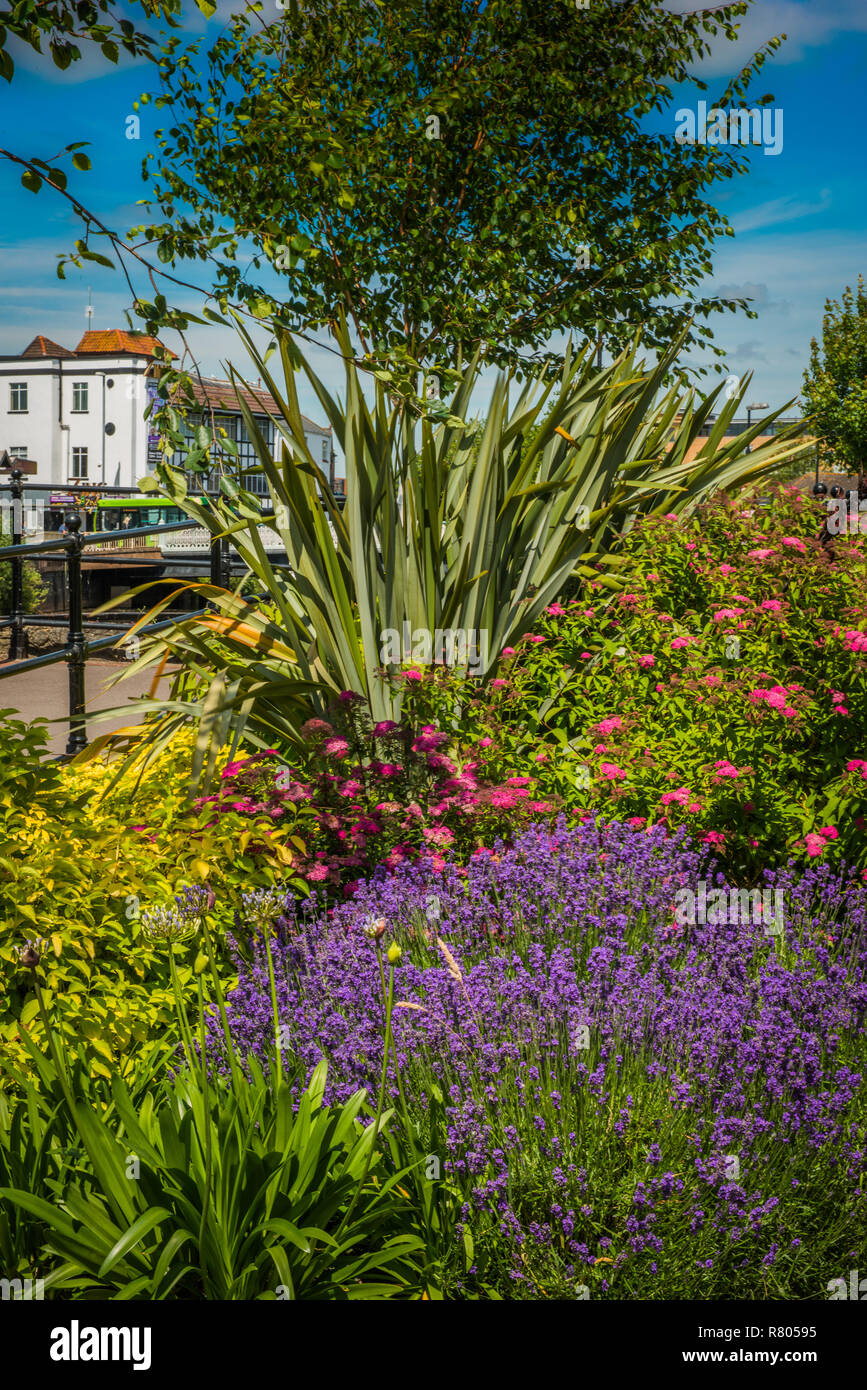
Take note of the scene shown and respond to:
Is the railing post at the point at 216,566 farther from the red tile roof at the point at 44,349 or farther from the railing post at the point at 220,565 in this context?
the red tile roof at the point at 44,349

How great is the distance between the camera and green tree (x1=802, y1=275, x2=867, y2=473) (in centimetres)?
3066

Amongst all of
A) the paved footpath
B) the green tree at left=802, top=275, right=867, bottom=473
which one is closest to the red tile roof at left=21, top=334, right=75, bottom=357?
the green tree at left=802, top=275, right=867, bottom=473

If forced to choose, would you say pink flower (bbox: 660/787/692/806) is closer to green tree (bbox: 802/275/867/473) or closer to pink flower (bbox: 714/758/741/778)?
pink flower (bbox: 714/758/741/778)

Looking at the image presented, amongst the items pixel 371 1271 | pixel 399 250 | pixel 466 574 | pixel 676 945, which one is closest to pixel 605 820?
pixel 676 945

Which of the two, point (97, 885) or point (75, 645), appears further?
point (75, 645)

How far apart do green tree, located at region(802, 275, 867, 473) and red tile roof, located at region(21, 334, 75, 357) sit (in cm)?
4206

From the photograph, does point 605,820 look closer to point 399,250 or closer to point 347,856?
point 347,856

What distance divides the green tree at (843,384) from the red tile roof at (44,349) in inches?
1656

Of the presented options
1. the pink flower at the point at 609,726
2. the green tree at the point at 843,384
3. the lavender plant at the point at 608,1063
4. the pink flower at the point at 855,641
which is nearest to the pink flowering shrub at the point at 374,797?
the pink flower at the point at 609,726

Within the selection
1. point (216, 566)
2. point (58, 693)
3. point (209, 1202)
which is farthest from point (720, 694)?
point (58, 693)

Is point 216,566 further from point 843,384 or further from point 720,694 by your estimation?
point 843,384

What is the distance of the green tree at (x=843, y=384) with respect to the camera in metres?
30.7

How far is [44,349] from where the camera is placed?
59875mm

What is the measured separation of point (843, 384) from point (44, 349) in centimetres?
4486
